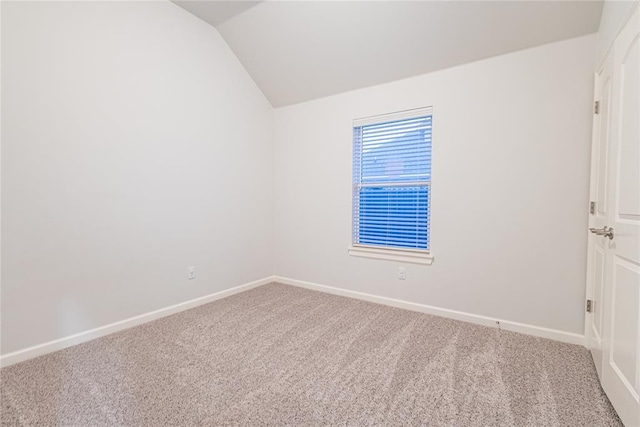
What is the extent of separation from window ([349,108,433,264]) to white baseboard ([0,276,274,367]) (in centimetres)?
166

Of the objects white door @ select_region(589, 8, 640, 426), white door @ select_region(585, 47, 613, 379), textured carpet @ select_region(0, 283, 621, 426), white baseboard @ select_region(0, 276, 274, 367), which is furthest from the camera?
white baseboard @ select_region(0, 276, 274, 367)

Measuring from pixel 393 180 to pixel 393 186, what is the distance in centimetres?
7

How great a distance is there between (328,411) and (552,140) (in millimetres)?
2519

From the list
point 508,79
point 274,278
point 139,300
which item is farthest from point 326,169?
point 139,300

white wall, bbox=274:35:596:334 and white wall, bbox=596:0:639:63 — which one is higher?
white wall, bbox=596:0:639:63

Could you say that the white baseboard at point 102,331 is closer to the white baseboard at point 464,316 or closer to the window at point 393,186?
the white baseboard at point 464,316

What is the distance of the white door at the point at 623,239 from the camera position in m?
1.35

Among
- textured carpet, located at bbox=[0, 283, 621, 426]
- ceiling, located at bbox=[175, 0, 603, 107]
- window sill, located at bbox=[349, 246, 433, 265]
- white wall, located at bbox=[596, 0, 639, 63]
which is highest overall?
ceiling, located at bbox=[175, 0, 603, 107]

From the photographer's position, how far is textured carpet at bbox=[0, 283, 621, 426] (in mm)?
1518

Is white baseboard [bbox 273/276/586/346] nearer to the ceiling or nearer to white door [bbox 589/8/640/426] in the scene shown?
white door [bbox 589/8/640/426]

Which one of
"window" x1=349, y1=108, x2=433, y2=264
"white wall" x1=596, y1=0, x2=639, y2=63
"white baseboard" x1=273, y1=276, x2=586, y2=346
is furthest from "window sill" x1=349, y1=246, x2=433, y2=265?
"white wall" x1=596, y1=0, x2=639, y2=63

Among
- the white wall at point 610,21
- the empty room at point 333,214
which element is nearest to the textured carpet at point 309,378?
the empty room at point 333,214

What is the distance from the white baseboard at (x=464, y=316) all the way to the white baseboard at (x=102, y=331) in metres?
1.13

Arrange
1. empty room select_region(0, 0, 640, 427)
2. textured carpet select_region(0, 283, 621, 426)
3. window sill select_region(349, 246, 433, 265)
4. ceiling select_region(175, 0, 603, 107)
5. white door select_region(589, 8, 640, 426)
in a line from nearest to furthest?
white door select_region(589, 8, 640, 426) → textured carpet select_region(0, 283, 621, 426) → empty room select_region(0, 0, 640, 427) → ceiling select_region(175, 0, 603, 107) → window sill select_region(349, 246, 433, 265)
